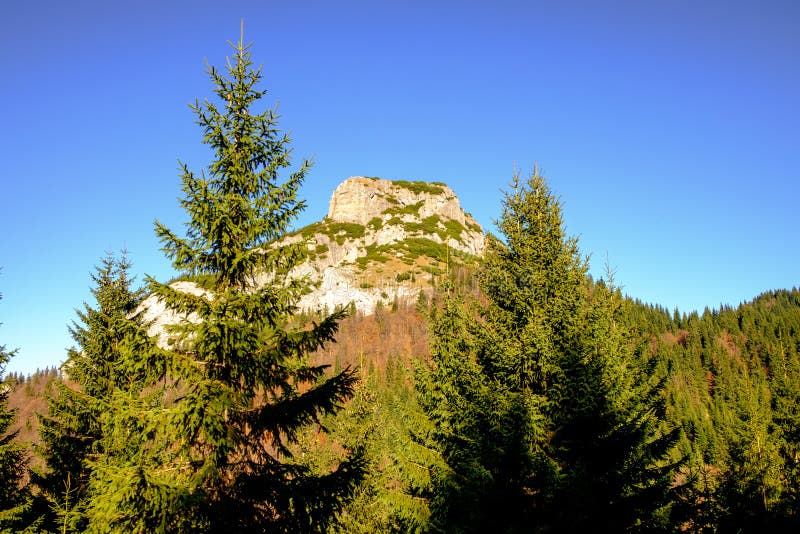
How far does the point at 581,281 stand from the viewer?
1204 centimetres

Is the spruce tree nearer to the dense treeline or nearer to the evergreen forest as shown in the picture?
the evergreen forest

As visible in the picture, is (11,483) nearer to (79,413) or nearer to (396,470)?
(79,413)

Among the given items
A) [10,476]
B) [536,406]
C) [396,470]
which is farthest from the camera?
[10,476]

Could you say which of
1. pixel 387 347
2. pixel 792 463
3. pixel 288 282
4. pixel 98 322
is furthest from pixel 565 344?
pixel 387 347

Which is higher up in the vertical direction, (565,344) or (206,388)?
(565,344)

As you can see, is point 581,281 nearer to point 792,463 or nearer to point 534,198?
point 534,198

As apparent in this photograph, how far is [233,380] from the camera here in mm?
8242

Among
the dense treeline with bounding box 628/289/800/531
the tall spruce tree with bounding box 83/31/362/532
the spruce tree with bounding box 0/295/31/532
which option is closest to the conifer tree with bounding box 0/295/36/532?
the spruce tree with bounding box 0/295/31/532

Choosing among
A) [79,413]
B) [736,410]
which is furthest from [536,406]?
[736,410]

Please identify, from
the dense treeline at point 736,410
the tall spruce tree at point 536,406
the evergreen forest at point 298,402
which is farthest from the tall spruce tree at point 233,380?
the dense treeline at point 736,410

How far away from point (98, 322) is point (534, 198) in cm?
1477

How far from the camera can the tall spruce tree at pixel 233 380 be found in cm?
702

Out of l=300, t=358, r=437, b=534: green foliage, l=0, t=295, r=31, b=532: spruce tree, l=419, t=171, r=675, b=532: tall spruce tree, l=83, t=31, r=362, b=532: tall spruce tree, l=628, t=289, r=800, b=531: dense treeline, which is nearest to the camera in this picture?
l=83, t=31, r=362, b=532: tall spruce tree

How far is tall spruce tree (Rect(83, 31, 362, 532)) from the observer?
23.0 feet
